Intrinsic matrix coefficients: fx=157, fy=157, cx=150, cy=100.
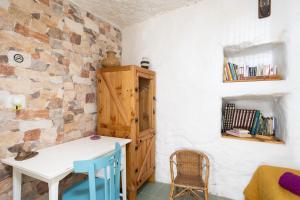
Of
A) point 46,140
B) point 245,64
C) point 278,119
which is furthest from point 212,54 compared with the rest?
point 46,140

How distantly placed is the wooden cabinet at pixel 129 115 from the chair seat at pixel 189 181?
1.80 feet

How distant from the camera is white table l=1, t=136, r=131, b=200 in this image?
1.19 meters

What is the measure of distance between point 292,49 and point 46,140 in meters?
2.95

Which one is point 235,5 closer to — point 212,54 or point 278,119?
point 212,54

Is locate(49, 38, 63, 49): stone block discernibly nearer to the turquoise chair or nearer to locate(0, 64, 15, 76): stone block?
locate(0, 64, 15, 76): stone block

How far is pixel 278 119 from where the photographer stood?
2041 millimetres

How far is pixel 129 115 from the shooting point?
81.5 inches

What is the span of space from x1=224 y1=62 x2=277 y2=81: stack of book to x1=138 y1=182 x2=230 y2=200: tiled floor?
5.47 ft

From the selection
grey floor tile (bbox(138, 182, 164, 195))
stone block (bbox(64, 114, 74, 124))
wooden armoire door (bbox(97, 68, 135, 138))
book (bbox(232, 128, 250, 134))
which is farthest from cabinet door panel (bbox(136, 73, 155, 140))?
book (bbox(232, 128, 250, 134))

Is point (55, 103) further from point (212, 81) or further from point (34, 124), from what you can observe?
point (212, 81)

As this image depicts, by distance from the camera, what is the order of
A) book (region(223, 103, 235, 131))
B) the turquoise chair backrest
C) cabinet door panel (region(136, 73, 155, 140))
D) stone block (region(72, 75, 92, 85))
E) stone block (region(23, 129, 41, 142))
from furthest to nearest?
cabinet door panel (region(136, 73, 155, 140))
book (region(223, 103, 235, 131))
stone block (region(72, 75, 92, 85))
stone block (region(23, 129, 41, 142))
the turquoise chair backrest

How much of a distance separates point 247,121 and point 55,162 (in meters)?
2.35

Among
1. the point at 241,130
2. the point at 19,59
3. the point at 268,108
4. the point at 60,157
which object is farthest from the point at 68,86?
the point at 268,108

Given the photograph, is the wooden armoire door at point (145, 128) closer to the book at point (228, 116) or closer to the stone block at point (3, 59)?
the book at point (228, 116)
